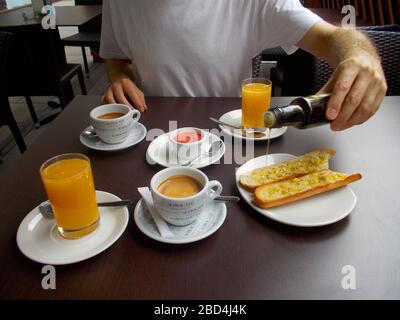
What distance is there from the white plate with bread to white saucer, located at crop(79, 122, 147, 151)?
0.36 m

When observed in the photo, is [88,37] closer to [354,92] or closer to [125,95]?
[125,95]

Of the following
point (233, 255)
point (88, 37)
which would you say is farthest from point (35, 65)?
point (233, 255)

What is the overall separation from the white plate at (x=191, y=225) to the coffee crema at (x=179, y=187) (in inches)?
2.2

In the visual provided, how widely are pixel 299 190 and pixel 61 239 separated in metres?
0.52

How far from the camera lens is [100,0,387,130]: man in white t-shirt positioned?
128cm

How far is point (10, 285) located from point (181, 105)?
0.85 m

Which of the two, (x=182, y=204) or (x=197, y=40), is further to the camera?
(x=197, y=40)

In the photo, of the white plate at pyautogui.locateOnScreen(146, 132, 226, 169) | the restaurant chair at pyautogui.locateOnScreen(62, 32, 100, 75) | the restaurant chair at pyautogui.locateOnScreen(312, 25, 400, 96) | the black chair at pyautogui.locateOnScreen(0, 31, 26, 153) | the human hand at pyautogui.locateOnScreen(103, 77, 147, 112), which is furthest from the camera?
the restaurant chair at pyautogui.locateOnScreen(62, 32, 100, 75)

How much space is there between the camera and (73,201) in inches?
27.0

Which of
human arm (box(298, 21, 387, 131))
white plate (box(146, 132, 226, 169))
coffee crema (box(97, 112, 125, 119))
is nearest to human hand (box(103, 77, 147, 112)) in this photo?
coffee crema (box(97, 112, 125, 119))

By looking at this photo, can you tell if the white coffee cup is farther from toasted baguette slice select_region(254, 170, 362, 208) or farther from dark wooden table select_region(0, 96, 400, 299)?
toasted baguette slice select_region(254, 170, 362, 208)

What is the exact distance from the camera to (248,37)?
4.60 feet

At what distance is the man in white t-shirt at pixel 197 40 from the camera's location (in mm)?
1284
